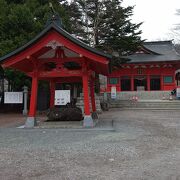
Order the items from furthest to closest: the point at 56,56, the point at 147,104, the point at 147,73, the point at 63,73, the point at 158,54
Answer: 1. the point at 158,54
2. the point at 147,73
3. the point at 147,104
4. the point at 56,56
5. the point at 63,73

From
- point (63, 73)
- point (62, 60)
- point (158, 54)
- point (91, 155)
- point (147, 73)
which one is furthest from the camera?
point (158, 54)

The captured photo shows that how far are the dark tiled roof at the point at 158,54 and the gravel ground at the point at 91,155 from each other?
70.3 feet

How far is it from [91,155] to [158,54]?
92.3 feet

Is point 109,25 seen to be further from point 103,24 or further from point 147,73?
point 147,73

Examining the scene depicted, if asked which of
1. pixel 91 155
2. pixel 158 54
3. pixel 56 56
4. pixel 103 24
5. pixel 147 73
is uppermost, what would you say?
pixel 103 24

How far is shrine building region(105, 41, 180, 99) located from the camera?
31.2 metres

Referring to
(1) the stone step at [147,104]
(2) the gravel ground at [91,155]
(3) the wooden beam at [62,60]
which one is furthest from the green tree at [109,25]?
(2) the gravel ground at [91,155]

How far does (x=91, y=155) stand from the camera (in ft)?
22.3

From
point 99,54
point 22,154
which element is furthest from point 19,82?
point 22,154

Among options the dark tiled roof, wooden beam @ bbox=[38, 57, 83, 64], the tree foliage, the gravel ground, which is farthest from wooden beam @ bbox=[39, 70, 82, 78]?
the dark tiled roof

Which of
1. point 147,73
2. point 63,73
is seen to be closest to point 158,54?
point 147,73

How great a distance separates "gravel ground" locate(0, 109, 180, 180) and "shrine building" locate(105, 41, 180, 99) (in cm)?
2157

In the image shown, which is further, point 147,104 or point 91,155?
point 147,104

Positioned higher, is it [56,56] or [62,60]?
[56,56]
